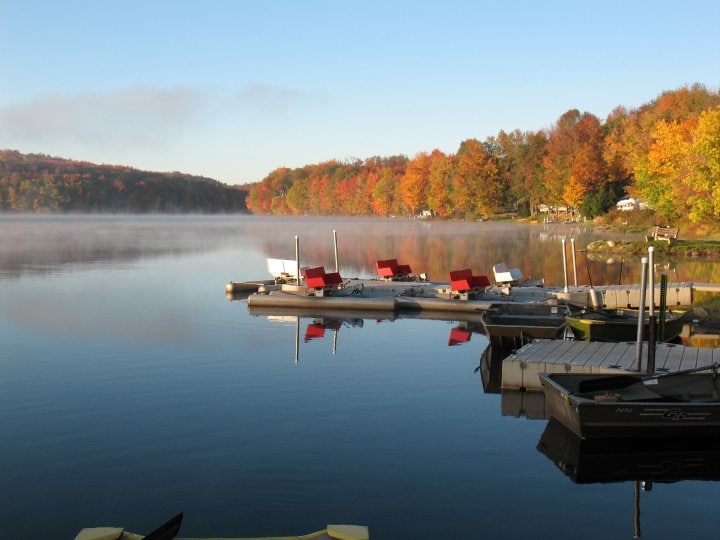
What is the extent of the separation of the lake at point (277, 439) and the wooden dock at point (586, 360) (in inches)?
33.4

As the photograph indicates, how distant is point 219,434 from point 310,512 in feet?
14.5

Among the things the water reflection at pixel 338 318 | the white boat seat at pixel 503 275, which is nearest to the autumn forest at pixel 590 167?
the white boat seat at pixel 503 275

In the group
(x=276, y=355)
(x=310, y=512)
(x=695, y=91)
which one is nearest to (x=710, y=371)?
(x=310, y=512)

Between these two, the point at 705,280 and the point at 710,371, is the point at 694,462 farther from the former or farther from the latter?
the point at 705,280

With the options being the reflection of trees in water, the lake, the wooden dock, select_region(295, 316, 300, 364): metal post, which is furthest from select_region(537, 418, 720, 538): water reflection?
the reflection of trees in water

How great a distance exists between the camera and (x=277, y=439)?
52.4ft

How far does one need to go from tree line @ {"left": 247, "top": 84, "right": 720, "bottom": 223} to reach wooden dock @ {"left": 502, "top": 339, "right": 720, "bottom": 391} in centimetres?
4179

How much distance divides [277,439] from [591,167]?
332 feet

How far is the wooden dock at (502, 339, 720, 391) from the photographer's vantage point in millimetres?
18438

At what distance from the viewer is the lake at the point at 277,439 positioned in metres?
12.3

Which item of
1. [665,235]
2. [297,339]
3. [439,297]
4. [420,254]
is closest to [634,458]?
[297,339]

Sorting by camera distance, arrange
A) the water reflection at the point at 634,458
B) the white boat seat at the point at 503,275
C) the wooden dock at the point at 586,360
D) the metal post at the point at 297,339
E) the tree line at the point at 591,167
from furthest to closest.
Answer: the tree line at the point at 591,167, the white boat seat at the point at 503,275, the metal post at the point at 297,339, the wooden dock at the point at 586,360, the water reflection at the point at 634,458

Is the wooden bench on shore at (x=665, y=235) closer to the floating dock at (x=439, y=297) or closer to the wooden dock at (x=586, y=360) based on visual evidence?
the floating dock at (x=439, y=297)

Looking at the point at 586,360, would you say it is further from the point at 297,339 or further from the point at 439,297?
the point at 439,297
